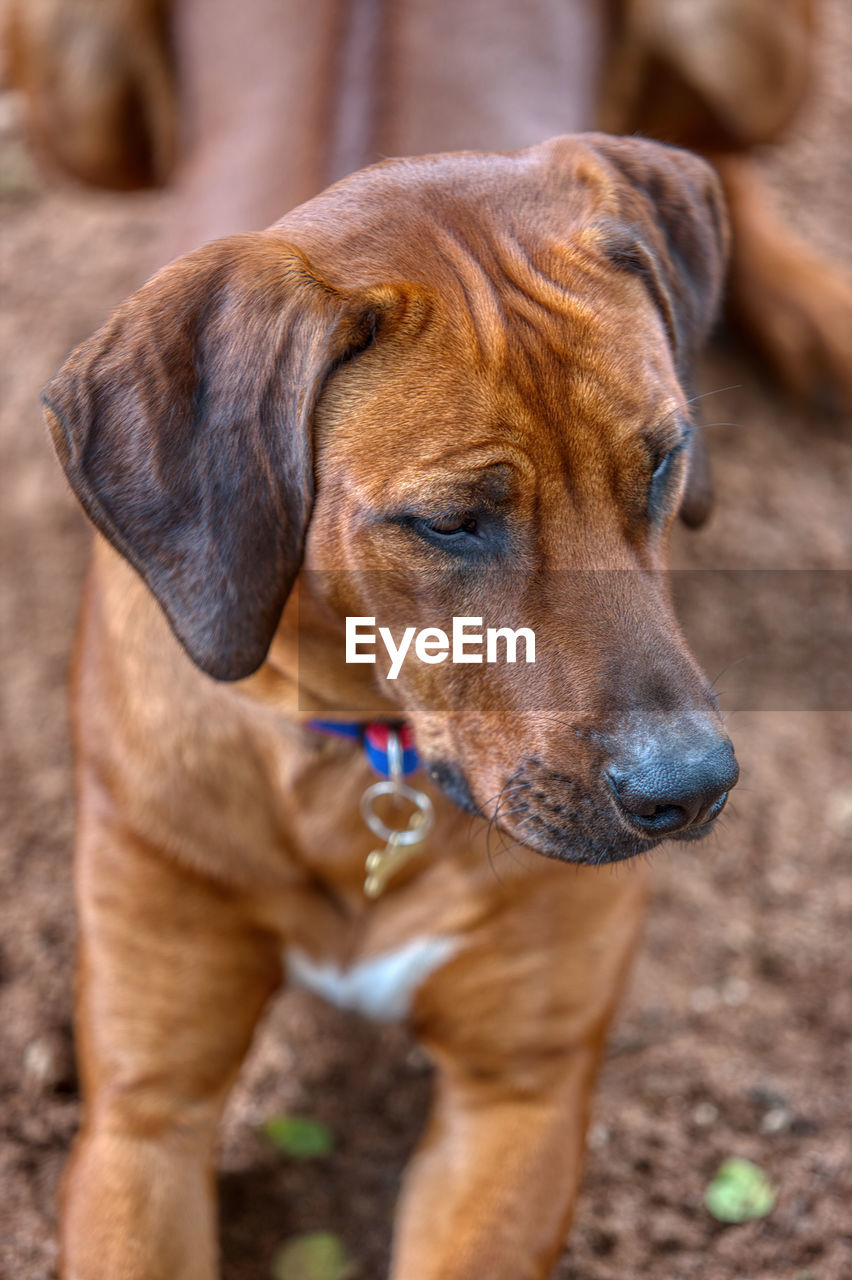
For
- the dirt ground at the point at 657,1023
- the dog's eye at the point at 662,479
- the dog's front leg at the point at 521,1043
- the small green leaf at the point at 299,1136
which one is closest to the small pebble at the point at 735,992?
the dirt ground at the point at 657,1023

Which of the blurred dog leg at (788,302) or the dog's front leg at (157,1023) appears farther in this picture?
the blurred dog leg at (788,302)

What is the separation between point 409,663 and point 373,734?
33 cm

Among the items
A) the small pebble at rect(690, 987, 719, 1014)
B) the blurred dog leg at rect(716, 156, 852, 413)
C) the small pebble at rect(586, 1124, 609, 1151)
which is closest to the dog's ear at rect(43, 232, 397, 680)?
the small pebble at rect(586, 1124, 609, 1151)

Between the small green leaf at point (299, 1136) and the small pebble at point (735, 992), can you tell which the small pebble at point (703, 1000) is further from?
the small green leaf at point (299, 1136)

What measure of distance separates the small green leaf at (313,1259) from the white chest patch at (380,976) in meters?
0.41

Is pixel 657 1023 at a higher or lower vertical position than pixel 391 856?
lower

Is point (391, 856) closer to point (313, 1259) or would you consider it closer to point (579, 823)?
point (579, 823)

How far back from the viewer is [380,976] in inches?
103

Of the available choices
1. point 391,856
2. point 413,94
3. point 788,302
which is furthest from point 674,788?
point 788,302

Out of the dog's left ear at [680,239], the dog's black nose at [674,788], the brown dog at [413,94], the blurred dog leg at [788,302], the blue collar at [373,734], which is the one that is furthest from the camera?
the blurred dog leg at [788,302]

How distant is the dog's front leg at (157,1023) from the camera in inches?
92.4

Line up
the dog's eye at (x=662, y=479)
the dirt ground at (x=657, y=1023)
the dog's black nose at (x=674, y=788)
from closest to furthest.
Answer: the dog's black nose at (x=674, y=788) < the dog's eye at (x=662, y=479) < the dirt ground at (x=657, y=1023)

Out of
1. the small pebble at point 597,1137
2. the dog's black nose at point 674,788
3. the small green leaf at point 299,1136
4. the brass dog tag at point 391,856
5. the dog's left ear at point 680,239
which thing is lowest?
the small pebble at point 597,1137

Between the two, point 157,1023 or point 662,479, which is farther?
point 157,1023
